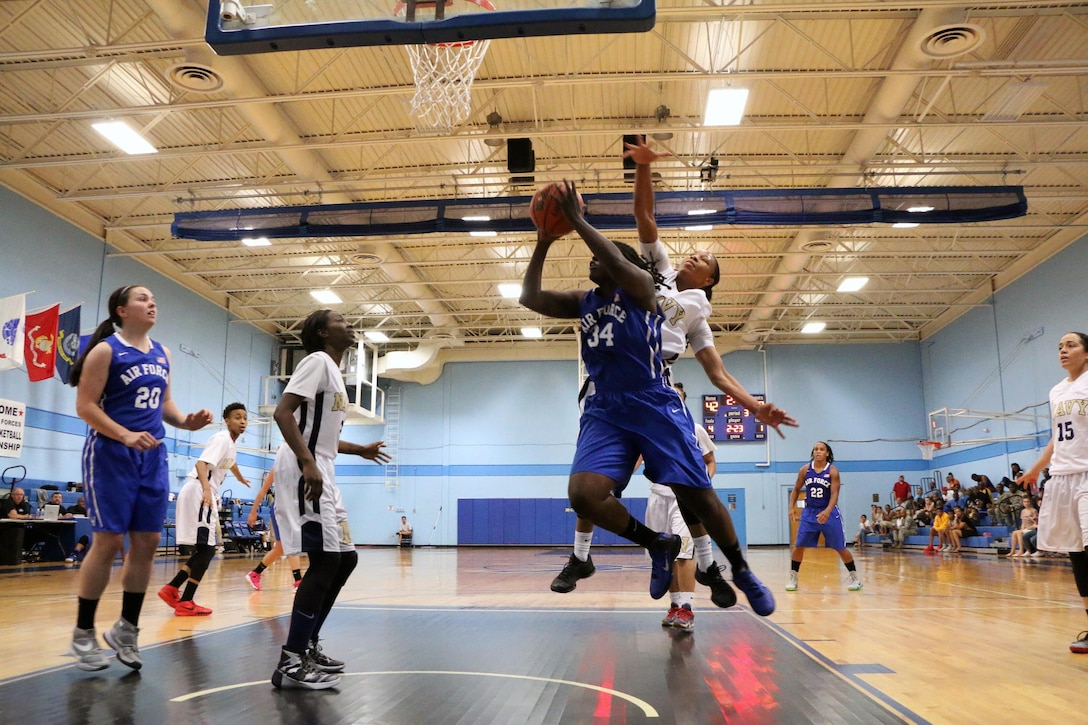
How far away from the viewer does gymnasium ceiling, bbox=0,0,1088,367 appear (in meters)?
10.8

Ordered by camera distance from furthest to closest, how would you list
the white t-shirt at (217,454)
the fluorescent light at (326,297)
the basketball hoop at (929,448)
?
1. the basketball hoop at (929,448)
2. the fluorescent light at (326,297)
3. the white t-shirt at (217,454)

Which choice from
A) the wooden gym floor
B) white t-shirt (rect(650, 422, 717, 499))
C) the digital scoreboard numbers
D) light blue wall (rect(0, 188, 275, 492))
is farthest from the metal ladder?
white t-shirt (rect(650, 422, 717, 499))

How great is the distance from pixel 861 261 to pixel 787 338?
6473 millimetres

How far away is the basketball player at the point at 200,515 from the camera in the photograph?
650cm

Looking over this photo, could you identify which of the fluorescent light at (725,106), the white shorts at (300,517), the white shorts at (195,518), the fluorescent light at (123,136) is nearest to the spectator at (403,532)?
the fluorescent light at (123,136)

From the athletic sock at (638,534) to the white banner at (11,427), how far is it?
1352 cm

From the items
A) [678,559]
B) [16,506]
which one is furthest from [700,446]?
[16,506]

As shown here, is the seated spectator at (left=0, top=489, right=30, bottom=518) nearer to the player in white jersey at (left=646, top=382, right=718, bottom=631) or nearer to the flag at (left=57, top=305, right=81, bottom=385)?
the flag at (left=57, top=305, right=81, bottom=385)

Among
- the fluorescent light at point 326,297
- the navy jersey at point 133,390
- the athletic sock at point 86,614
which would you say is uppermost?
the fluorescent light at point 326,297

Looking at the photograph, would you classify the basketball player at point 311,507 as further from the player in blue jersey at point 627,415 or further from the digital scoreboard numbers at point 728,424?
the digital scoreboard numbers at point 728,424

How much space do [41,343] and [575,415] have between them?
51.1ft

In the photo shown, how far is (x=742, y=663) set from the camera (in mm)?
4320

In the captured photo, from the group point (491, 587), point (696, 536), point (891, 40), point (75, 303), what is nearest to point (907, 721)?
point (696, 536)

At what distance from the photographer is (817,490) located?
898cm
